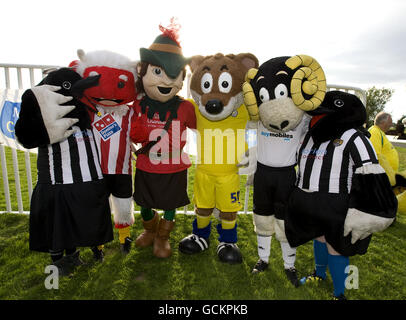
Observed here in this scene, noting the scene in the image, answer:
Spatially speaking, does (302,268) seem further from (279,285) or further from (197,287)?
(197,287)

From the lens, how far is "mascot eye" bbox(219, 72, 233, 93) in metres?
2.17

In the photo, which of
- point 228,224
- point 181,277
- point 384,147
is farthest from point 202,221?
point 384,147

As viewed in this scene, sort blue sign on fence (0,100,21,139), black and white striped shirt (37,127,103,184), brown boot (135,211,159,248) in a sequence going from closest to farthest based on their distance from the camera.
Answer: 1. black and white striped shirt (37,127,103,184)
2. brown boot (135,211,159,248)
3. blue sign on fence (0,100,21,139)

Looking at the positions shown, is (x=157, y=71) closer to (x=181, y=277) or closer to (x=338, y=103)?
(x=338, y=103)

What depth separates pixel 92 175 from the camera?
212 cm

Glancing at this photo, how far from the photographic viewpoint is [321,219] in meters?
1.83

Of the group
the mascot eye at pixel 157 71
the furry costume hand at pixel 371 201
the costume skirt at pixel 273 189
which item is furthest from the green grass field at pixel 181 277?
the mascot eye at pixel 157 71

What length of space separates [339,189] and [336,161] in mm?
192

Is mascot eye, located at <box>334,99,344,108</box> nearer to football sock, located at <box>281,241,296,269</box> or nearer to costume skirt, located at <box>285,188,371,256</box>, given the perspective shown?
costume skirt, located at <box>285,188,371,256</box>

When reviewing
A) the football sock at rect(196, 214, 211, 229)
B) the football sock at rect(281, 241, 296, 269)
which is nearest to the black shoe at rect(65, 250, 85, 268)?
the football sock at rect(196, 214, 211, 229)

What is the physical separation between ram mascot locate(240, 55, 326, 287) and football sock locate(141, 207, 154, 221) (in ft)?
3.43

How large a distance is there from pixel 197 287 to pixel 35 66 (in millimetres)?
3010

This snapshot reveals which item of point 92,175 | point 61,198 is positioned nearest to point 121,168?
point 92,175

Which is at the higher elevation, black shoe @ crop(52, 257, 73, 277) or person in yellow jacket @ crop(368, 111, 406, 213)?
person in yellow jacket @ crop(368, 111, 406, 213)
